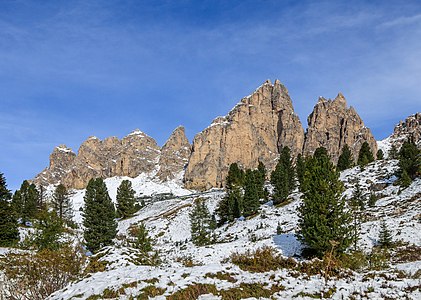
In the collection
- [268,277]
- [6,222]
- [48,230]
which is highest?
[6,222]

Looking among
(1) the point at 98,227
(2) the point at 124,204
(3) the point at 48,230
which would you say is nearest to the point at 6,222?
(1) the point at 98,227

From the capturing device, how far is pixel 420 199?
41062 mm

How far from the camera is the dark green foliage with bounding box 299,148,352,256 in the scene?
21.9 m

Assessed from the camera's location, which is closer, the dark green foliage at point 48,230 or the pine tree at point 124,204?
the dark green foliage at point 48,230

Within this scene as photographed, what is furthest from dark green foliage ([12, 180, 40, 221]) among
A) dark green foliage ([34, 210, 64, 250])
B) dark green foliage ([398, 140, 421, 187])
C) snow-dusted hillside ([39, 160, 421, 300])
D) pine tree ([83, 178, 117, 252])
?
dark green foliage ([398, 140, 421, 187])

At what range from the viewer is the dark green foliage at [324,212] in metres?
21.9

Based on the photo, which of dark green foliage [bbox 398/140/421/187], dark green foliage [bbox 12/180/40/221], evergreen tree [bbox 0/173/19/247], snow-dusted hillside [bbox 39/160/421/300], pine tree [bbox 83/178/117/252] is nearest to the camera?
snow-dusted hillside [bbox 39/160/421/300]

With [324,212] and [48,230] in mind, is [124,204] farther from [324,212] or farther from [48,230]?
[324,212]

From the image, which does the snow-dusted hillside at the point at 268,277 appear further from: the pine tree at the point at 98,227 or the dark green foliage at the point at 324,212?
the pine tree at the point at 98,227

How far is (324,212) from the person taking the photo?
74.3 ft

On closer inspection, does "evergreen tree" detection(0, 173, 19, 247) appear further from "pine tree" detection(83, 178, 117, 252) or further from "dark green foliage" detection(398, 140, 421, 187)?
"dark green foliage" detection(398, 140, 421, 187)

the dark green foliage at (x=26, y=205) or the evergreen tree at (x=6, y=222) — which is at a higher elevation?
the dark green foliage at (x=26, y=205)

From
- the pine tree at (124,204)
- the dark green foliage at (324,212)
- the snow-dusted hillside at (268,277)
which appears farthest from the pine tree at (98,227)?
the pine tree at (124,204)

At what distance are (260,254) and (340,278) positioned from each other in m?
4.49
